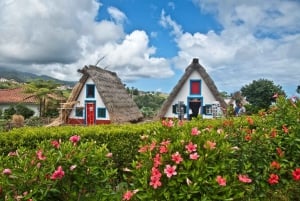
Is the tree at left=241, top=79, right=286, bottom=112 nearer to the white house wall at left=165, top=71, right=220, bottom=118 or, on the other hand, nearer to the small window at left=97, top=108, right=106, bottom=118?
the white house wall at left=165, top=71, right=220, bottom=118

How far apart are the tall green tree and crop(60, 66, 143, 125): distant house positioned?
553cm

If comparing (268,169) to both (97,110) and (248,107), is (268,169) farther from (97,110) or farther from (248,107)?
(97,110)

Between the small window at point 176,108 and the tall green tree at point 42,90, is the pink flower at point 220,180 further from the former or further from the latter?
the tall green tree at point 42,90

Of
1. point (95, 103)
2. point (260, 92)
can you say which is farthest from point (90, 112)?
point (260, 92)

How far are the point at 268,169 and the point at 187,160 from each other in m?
1.68

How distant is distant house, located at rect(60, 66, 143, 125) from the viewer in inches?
894

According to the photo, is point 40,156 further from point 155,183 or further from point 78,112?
point 78,112

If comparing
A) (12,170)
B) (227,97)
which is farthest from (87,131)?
(227,97)

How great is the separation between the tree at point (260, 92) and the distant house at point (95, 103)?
32.2 ft

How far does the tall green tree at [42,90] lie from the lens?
2879 centimetres

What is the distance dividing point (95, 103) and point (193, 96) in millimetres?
7049

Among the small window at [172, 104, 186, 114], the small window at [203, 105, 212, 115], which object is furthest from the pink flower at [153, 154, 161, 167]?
the small window at [203, 105, 212, 115]

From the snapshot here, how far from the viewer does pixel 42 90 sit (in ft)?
94.2

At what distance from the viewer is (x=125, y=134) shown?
8789 mm
